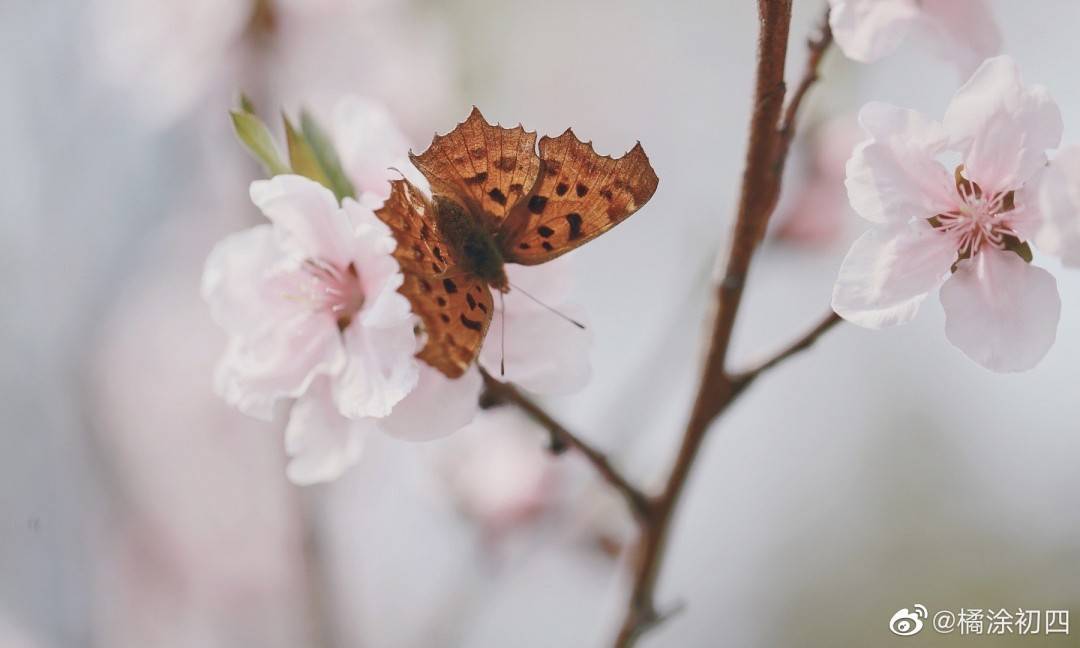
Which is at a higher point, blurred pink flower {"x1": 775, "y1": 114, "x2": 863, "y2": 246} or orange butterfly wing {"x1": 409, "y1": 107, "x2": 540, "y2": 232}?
orange butterfly wing {"x1": 409, "y1": 107, "x2": 540, "y2": 232}

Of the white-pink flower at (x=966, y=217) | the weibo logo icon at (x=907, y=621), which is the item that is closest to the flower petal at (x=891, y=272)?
the white-pink flower at (x=966, y=217)

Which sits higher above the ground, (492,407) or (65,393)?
(492,407)

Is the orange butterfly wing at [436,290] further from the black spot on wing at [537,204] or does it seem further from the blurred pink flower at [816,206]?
the blurred pink flower at [816,206]

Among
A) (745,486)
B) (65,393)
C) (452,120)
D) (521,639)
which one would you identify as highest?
(452,120)

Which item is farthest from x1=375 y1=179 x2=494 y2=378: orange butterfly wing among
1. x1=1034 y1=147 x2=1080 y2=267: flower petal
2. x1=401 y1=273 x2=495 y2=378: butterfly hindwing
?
x1=1034 y1=147 x2=1080 y2=267: flower petal

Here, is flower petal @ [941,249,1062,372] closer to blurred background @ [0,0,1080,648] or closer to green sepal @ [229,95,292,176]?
blurred background @ [0,0,1080,648]

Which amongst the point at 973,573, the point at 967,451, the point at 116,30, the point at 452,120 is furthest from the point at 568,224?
the point at 967,451

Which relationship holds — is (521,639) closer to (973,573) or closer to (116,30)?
(973,573)
